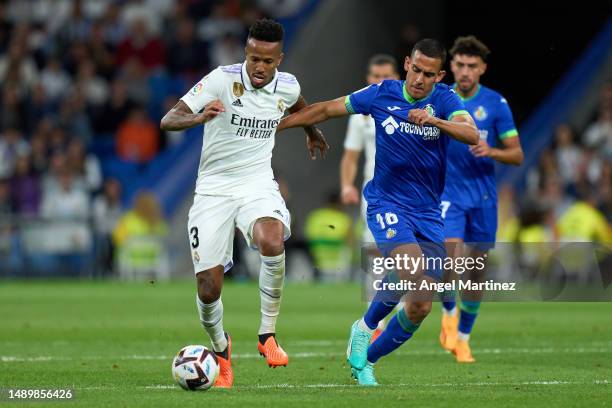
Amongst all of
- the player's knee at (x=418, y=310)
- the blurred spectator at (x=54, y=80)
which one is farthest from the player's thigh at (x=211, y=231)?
the blurred spectator at (x=54, y=80)

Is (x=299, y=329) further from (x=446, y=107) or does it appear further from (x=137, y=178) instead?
(x=137, y=178)

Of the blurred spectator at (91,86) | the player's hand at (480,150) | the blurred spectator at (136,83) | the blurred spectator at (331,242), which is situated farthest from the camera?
the blurred spectator at (91,86)

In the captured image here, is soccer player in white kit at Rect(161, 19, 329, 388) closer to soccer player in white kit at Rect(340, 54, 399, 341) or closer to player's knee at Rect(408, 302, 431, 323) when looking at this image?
player's knee at Rect(408, 302, 431, 323)

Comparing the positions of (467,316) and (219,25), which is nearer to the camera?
(467,316)

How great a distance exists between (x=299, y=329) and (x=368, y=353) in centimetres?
554

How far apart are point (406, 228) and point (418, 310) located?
0.62 metres

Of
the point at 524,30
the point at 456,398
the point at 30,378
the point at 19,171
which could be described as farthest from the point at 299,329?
the point at 524,30

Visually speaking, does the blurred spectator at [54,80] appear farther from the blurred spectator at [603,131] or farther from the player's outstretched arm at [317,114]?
the player's outstretched arm at [317,114]

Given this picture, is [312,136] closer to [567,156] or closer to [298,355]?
[298,355]

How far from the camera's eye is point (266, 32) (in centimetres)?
979

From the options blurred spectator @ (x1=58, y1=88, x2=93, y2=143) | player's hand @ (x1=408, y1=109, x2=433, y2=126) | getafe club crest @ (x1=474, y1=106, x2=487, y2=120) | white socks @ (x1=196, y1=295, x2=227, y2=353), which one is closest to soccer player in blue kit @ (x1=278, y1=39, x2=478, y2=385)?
player's hand @ (x1=408, y1=109, x2=433, y2=126)

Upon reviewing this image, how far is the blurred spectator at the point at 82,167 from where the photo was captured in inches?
994

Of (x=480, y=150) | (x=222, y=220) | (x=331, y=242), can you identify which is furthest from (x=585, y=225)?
(x=222, y=220)

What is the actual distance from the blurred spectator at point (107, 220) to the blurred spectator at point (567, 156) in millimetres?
8238
